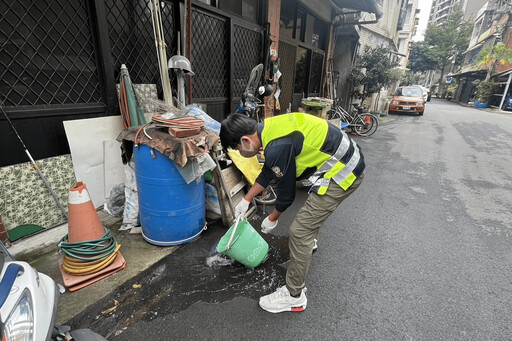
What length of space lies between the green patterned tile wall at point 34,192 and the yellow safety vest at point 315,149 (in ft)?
8.20

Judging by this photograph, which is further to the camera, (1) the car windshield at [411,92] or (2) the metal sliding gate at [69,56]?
(1) the car windshield at [411,92]

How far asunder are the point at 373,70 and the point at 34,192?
1378cm

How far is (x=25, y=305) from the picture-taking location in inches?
40.5

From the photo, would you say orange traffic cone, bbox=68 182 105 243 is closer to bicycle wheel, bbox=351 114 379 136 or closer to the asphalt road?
the asphalt road

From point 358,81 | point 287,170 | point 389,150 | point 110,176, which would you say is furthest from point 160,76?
point 358,81

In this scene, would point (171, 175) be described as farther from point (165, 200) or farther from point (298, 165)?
point (298, 165)

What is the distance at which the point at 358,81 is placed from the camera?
13.3m

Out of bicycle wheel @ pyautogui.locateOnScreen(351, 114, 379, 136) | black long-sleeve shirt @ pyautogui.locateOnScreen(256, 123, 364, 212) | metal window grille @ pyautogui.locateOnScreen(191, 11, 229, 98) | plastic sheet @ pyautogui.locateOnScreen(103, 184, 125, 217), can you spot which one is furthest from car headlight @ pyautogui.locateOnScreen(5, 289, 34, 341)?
bicycle wheel @ pyautogui.locateOnScreen(351, 114, 379, 136)

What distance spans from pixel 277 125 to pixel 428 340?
6.38ft

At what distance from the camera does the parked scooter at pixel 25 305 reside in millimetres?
926

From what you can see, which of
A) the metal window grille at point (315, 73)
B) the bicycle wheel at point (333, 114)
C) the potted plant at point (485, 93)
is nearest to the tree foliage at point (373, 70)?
the metal window grille at point (315, 73)

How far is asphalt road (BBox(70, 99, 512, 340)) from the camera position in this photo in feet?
6.53

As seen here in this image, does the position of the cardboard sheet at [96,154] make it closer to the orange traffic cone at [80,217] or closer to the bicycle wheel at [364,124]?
the orange traffic cone at [80,217]

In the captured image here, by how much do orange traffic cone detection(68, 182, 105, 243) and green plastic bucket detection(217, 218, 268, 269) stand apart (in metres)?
1.20
